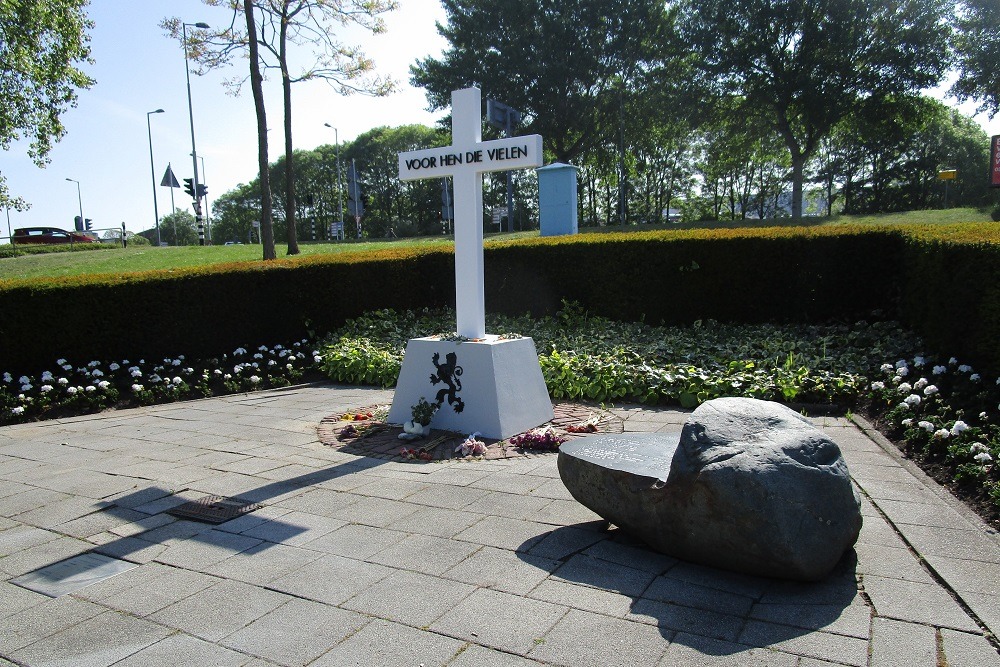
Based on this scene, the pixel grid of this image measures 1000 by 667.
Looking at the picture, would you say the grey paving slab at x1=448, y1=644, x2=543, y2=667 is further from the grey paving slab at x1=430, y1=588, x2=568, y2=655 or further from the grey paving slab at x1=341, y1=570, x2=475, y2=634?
the grey paving slab at x1=341, y1=570, x2=475, y2=634

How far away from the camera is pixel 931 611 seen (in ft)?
8.83

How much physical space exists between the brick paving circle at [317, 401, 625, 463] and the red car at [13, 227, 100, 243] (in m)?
32.9

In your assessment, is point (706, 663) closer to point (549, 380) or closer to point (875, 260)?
point (549, 380)

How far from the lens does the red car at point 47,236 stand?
33.7 meters

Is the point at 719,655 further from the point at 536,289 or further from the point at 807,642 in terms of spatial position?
the point at 536,289

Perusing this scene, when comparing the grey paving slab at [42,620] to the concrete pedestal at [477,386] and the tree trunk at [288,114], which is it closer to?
the concrete pedestal at [477,386]

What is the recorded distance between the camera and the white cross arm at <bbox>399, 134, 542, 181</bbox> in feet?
18.4

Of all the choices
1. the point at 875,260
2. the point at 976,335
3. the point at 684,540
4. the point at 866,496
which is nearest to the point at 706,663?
the point at 684,540

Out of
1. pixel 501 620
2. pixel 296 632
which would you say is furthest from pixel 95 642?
pixel 501 620

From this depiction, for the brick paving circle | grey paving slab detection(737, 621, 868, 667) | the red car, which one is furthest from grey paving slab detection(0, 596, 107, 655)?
the red car

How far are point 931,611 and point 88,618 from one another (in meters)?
3.40

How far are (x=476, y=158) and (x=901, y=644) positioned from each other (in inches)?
181

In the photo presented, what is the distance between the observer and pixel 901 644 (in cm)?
245

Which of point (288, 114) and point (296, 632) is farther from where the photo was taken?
point (288, 114)
